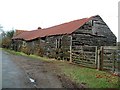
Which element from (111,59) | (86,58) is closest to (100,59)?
(111,59)

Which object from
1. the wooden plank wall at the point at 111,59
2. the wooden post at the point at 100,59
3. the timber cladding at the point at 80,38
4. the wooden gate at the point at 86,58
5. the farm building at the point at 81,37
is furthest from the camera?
the farm building at the point at 81,37

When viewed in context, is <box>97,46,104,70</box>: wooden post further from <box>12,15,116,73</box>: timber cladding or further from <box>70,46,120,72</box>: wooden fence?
<box>12,15,116,73</box>: timber cladding

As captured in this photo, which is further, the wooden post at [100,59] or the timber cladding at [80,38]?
the timber cladding at [80,38]

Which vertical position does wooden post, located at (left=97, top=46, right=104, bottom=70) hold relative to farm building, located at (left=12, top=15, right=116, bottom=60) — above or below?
below

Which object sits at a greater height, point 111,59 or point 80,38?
point 80,38

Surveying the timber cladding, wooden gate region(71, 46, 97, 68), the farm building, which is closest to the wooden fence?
wooden gate region(71, 46, 97, 68)

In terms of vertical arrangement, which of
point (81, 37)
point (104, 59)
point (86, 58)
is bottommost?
point (86, 58)

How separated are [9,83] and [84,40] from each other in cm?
1995

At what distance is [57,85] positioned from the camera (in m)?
10.4

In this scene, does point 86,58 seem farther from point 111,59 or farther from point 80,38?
point 80,38

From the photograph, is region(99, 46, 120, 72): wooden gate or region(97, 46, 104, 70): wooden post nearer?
region(99, 46, 120, 72): wooden gate

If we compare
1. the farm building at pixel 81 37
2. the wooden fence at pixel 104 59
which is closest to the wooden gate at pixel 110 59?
the wooden fence at pixel 104 59

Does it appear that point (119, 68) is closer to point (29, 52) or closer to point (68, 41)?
point (68, 41)

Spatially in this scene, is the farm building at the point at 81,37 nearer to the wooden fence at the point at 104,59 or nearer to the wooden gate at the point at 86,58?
the wooden gate at the point at 86,58
